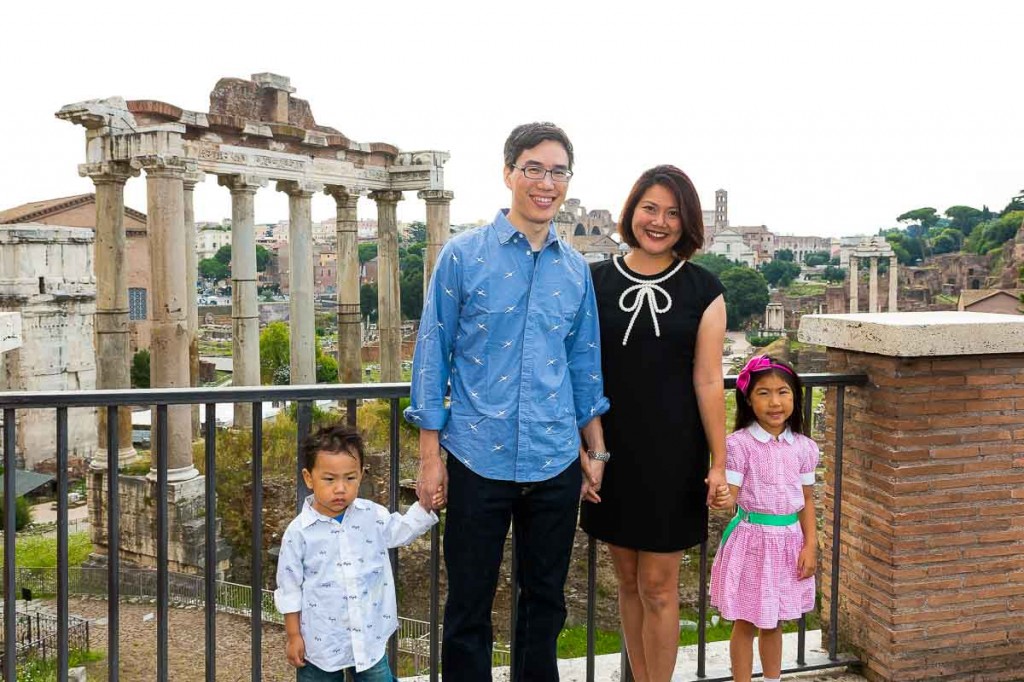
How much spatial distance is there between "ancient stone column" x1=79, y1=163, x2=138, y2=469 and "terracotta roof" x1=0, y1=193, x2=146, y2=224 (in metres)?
26.9

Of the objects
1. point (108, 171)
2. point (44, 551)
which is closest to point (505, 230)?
point (108, 171)

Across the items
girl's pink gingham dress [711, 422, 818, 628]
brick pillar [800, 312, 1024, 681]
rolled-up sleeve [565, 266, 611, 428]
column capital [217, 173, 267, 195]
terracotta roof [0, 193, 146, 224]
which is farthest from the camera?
terracotta roof [0, 193, 146, 224]

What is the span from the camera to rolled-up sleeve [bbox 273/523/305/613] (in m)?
3.05

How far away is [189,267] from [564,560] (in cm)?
1670

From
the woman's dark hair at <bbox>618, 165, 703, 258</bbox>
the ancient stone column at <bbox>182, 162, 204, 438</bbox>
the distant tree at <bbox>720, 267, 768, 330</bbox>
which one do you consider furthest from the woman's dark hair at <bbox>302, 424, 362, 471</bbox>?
the distant tree at <bbox>720, 267, 768, 330</bbox>

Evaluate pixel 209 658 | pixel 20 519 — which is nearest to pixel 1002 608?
pixel 209 658

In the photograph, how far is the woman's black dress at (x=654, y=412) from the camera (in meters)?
3.33

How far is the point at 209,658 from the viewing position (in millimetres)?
3508

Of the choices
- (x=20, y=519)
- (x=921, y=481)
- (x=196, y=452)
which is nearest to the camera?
(x=921, y=481)

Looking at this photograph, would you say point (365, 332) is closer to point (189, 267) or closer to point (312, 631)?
point (189, 267)

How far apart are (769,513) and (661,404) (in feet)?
2.27

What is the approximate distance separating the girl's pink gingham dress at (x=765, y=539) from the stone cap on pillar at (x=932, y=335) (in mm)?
654

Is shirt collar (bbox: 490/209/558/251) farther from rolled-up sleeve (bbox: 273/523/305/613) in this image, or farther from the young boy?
rolled-up sleeve (bbox: 273/523/305/613)

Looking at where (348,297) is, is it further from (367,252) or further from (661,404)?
(367,252)
